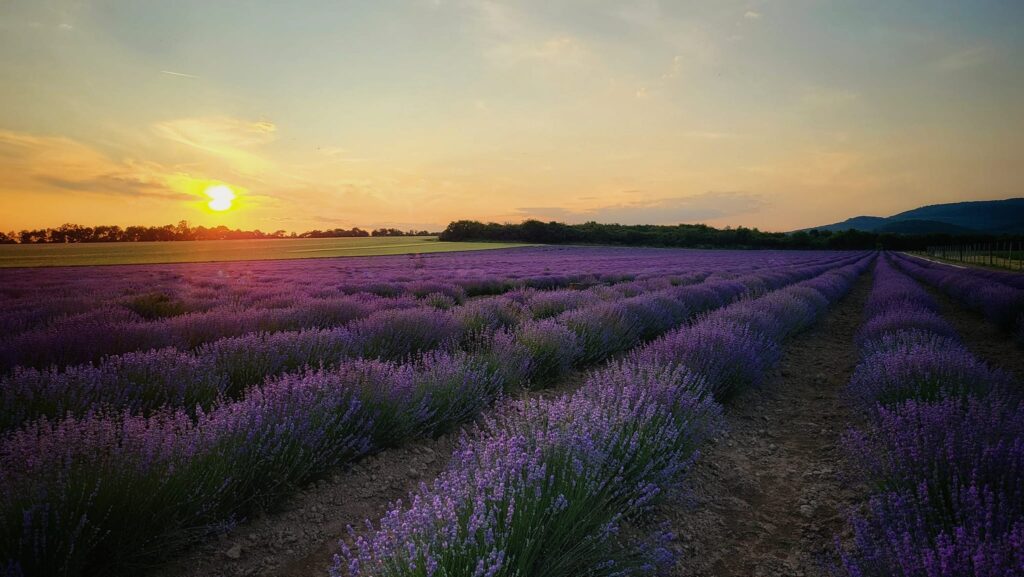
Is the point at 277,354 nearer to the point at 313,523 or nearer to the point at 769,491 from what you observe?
the point at 313,523

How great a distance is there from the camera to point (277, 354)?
379 cm

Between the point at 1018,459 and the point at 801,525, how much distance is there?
92 centimetres

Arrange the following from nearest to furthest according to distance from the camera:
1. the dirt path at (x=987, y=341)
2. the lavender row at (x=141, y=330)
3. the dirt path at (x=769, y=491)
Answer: the dirt path at (x=769, y=491)
the lavender row at (x=141, y=330)
the dirt path at (x=987, y=341)

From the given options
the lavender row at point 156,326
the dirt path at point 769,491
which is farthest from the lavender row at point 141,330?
the dirt path at point 769,491

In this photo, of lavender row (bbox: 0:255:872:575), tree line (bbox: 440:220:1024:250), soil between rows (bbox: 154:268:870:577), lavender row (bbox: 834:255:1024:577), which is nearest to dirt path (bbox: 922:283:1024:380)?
lavender row (bbox: 834:255:1024:577)

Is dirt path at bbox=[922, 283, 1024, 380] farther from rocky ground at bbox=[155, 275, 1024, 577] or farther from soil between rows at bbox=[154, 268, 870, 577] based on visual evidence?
soil between rows at bbox=[154, 268, 870, 577]

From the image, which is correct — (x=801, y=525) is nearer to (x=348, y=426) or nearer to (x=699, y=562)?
(x=699, y=562)

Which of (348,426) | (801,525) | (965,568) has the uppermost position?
(965,568)

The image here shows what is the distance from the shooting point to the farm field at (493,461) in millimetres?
1556

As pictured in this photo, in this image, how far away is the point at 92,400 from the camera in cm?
274

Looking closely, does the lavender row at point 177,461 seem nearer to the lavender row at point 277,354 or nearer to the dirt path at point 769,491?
the lavender row at point 277,354

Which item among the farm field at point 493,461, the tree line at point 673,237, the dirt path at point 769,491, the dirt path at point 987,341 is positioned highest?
the tree line at point 673,237

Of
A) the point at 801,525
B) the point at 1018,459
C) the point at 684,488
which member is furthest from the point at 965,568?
the point at 684,488

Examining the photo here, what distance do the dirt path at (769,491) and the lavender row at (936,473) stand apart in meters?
0.18
